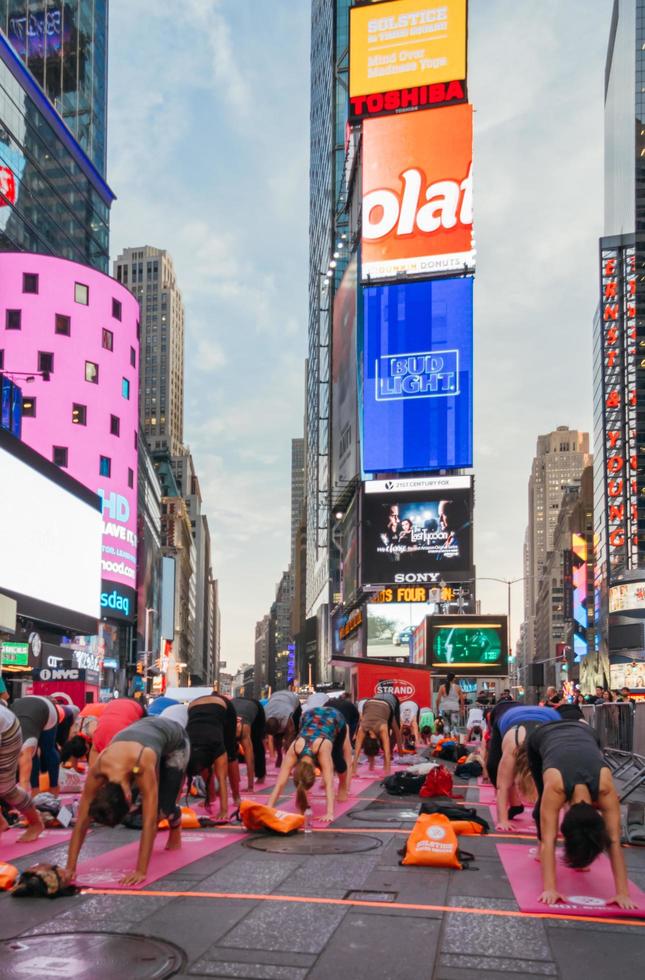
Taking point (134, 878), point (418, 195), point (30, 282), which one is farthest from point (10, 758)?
point (418, 195)

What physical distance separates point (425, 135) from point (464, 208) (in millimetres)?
7028

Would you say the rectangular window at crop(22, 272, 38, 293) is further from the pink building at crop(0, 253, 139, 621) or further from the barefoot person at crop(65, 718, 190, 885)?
the barefoot person at crop(65, 718, 190, 885)

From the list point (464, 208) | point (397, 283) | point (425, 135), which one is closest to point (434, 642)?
point (397, 283)

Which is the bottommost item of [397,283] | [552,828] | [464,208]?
[552,828]

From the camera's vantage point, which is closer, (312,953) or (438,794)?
(312,953)

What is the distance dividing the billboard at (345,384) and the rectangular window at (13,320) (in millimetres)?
28648

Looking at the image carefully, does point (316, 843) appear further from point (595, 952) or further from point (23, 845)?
point (595, 952)

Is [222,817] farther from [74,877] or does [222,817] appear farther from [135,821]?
[74,877]

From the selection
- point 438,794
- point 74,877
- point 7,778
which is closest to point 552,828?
point 74,877

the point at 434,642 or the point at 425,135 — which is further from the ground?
the point at 425,135

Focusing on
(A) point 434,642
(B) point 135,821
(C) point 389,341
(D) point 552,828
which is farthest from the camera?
(C) point 389,341

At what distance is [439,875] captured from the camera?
27.7 ft

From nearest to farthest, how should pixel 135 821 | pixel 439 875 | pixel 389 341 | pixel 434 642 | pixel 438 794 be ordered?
pixel 439 875 < pixel 135 821 < pixel 438 794 < pixel 434 642 < pixel 389 341

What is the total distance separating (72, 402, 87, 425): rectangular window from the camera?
5959 cm
